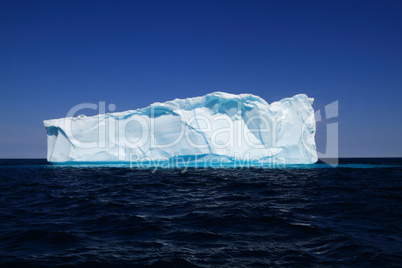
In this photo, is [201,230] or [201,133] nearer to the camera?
[201,230]

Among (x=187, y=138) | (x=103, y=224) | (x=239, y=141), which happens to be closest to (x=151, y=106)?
(x=187, y=138)

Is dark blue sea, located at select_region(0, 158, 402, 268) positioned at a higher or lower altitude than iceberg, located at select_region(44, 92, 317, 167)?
lower

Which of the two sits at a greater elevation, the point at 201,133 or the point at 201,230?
the point at 201,133

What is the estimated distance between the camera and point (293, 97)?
2073 cm

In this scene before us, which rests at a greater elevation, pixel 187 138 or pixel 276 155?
pixel 187 138

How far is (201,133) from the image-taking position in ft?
63.3

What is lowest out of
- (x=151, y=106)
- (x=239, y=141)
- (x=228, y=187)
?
(x=228, y=187)

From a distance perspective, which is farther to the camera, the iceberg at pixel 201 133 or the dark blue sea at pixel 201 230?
the iceberg at pixel 201 133

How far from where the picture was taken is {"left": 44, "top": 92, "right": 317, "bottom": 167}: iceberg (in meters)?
19.6

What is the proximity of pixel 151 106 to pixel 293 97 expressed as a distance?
10.6 metres

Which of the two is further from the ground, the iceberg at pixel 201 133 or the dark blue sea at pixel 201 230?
the iceberg at pixel 201 133

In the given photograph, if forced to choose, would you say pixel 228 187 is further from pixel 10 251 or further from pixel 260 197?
pixel 10 251

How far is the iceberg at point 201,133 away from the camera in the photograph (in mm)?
19578

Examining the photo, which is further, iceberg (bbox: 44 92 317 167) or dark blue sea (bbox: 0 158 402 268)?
iceberg (bbox: 44 92 317 167)
